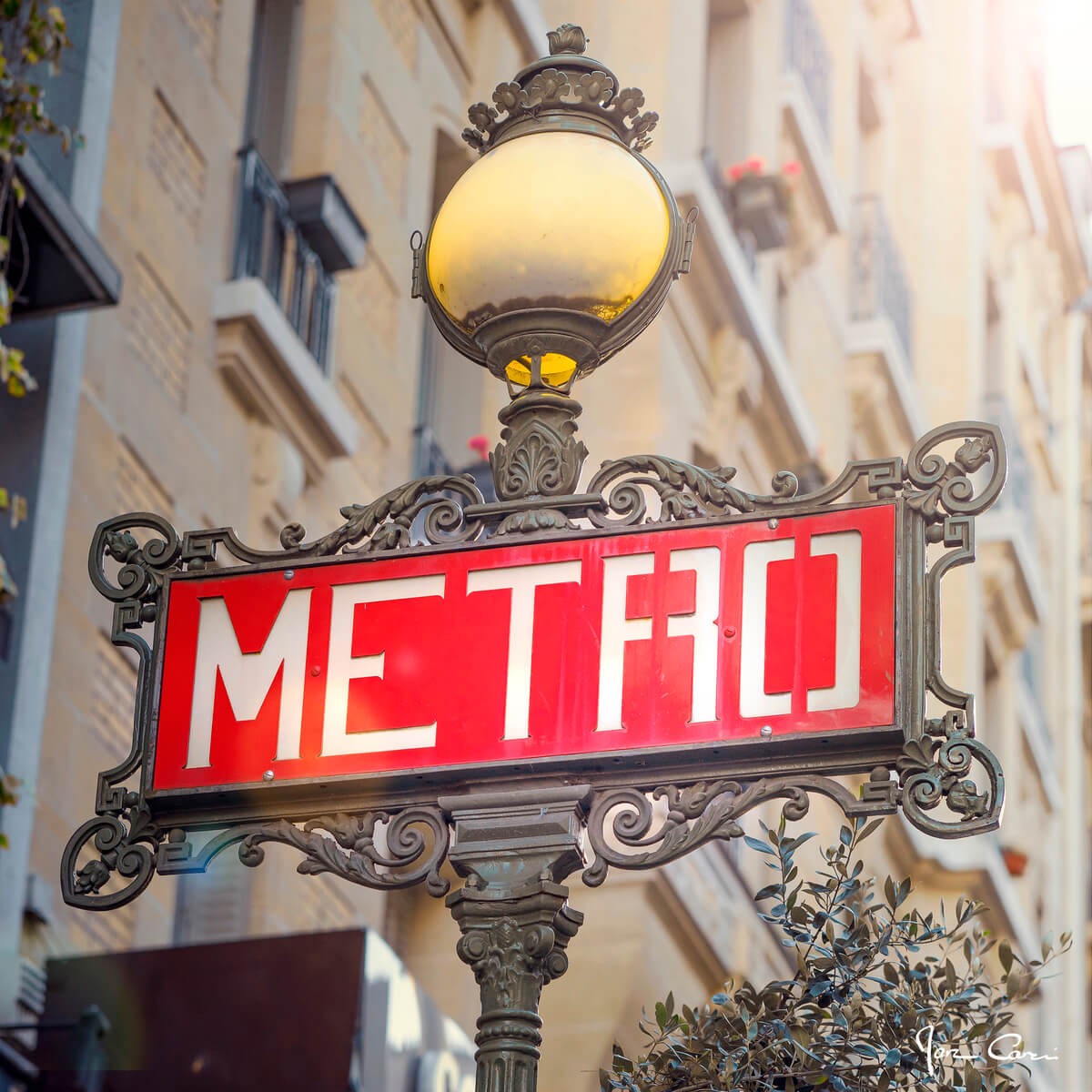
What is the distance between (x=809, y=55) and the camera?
23.2 metres

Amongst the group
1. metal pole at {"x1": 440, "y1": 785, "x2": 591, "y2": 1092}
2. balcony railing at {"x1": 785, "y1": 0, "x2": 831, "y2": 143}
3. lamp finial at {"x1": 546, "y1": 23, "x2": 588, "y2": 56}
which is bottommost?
metal pole at {"x1": 440, "y1": 785, "x2": 591, "y2": 1092}

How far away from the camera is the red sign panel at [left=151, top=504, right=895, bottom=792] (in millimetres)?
4348

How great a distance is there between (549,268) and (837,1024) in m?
2.01

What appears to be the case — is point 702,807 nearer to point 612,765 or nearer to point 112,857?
point 612,765

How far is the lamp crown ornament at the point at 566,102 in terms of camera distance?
5.20 meters

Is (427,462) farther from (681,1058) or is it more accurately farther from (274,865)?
(681,1058)

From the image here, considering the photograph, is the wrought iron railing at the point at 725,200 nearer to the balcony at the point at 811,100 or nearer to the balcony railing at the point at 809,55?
the balcony at the point at 811,100

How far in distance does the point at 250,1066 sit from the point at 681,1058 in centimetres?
426

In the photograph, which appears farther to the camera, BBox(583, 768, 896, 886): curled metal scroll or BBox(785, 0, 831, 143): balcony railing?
BBox(785, 0, 831, 143): balcony railing

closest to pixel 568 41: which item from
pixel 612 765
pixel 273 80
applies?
pixel 612 765

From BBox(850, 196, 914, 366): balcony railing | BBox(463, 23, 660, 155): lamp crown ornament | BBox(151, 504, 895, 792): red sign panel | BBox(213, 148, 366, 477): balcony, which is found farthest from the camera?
BBox(850, 196, 914, 366): balcony railing

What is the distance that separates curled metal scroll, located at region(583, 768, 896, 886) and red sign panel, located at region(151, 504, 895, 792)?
0.30ft
